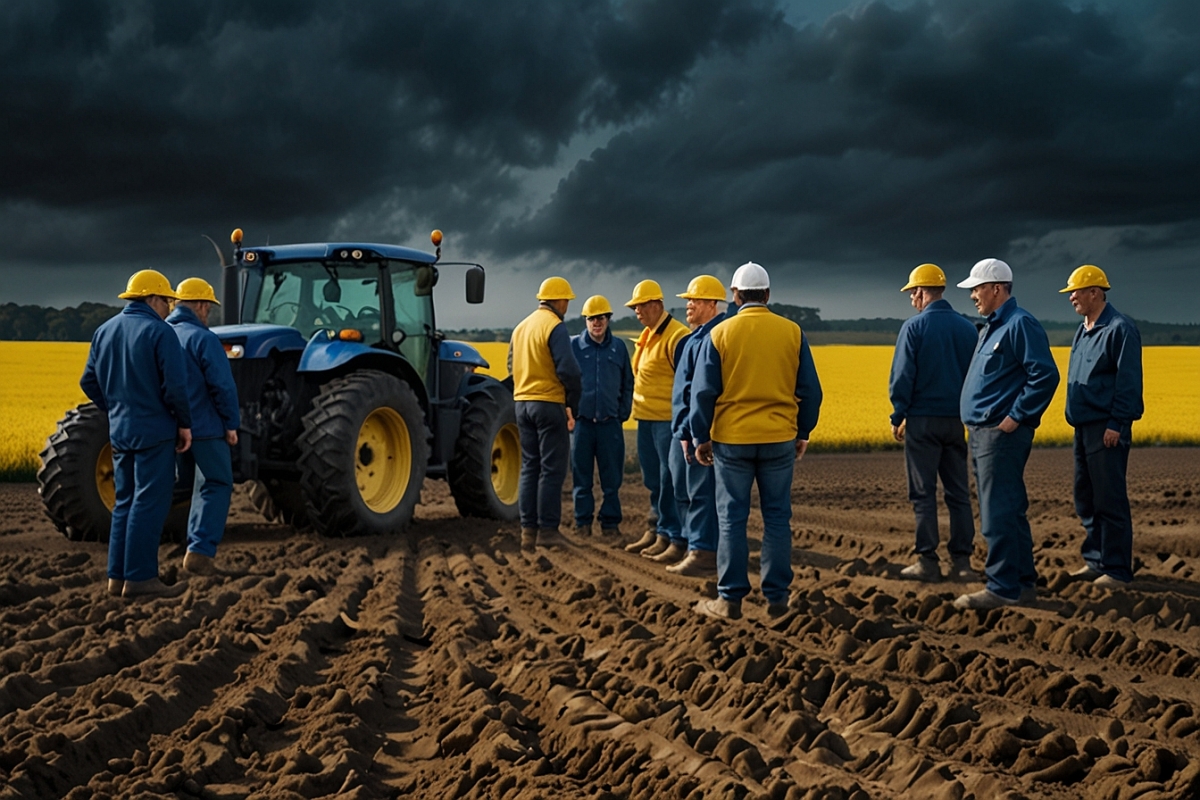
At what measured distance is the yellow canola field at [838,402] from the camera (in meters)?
15.5

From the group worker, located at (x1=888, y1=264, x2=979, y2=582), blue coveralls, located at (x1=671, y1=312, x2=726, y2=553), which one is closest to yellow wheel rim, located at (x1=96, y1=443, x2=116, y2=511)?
blue coveralls, located at (x1=671, y1=312, x2=726, y2=553)

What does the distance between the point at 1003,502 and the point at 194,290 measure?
5013 mm

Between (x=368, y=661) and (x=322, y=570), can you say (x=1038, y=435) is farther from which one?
(x=368, y=661)

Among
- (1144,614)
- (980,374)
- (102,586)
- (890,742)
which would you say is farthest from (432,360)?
(890,742)

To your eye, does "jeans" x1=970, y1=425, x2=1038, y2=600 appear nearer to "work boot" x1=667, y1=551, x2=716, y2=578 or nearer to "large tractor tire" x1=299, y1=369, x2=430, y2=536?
"work boot" x1=667, y1=551, x2=716, y2=578

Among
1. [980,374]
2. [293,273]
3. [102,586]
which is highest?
[293,273]

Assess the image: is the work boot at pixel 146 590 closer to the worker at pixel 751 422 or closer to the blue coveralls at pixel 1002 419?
the worker at pixel 751 422

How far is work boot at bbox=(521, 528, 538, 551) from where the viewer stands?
8250mm

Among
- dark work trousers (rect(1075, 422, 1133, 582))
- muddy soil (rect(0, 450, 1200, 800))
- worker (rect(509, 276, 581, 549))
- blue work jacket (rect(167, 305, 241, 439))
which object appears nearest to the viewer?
muddy soil (rect(0, 450, 1200, 800))

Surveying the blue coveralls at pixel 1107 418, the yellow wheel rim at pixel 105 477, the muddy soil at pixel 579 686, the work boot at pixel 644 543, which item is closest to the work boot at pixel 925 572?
the muddy soil at pixel 579 686

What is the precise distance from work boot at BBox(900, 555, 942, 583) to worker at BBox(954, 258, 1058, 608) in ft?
2.70

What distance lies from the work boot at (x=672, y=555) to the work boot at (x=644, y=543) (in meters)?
0.28

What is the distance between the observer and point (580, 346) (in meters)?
9.02

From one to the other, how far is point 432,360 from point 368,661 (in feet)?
17.2
